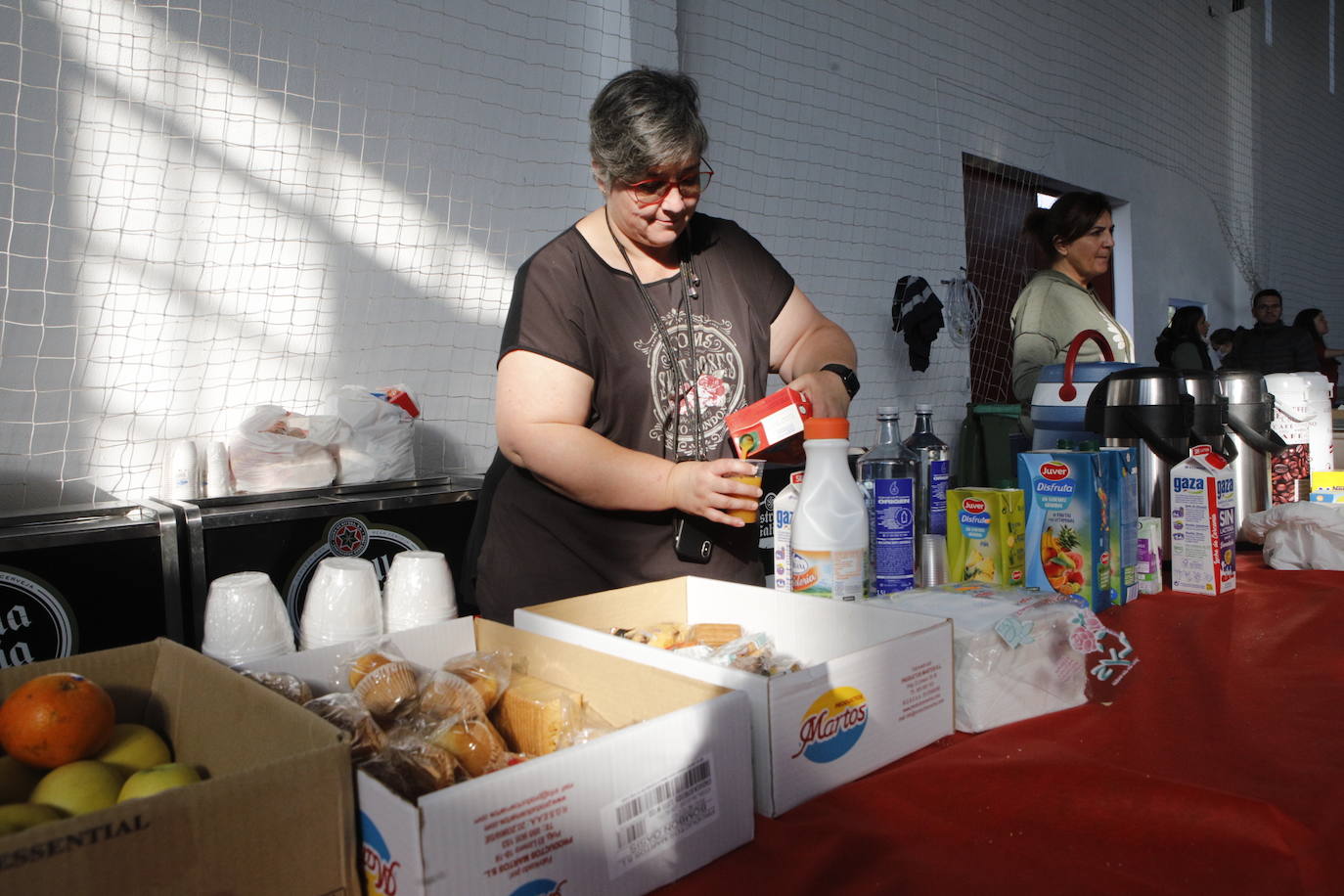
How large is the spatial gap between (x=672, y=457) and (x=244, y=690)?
2.62 feet

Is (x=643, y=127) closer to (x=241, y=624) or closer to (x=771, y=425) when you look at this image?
(x=771, y=425)

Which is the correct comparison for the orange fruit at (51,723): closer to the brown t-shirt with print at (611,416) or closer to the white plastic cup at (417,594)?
the white plastic cup at (417,594)

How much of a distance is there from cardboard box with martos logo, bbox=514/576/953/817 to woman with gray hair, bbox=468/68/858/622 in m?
0.19

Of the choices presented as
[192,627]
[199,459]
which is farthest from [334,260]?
[192,627]

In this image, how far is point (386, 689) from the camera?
750 millimetres

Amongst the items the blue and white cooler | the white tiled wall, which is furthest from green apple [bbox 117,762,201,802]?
the white tiled wall

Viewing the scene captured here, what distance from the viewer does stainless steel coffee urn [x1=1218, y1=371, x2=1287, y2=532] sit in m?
1.84

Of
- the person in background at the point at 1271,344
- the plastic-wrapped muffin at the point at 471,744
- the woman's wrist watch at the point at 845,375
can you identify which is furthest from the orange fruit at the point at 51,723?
the person in background at the point at 1271,344

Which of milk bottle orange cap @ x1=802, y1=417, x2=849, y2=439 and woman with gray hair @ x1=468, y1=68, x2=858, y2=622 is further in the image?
woman with gray hair @ x1=468, y1=68, x2=858, y2=622

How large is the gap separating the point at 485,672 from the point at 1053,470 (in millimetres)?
911

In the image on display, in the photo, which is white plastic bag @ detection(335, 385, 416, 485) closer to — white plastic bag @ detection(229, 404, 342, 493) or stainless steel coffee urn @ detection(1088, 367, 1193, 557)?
white plastic bag @ detection(229, 404, 342, 493)

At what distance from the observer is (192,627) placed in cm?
196

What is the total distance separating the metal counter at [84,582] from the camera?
68.5 inches

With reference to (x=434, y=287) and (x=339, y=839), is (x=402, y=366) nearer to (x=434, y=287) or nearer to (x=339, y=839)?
(x=434, y=287)
